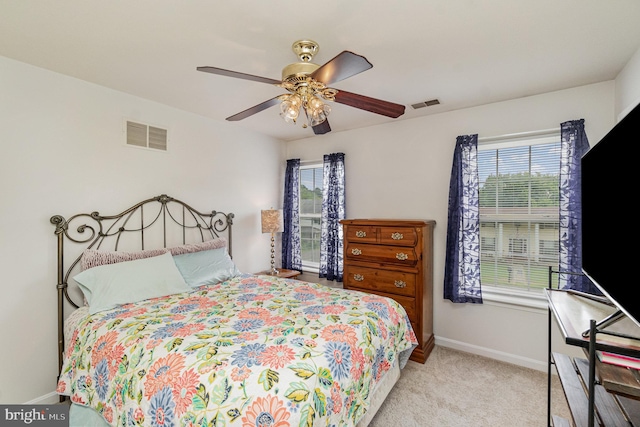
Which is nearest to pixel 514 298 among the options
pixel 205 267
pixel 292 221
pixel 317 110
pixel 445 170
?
pixel 445 170

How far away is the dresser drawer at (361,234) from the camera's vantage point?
3.16 meters

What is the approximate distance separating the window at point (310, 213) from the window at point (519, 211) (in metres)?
2.16

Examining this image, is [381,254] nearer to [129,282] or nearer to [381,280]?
[381,280]

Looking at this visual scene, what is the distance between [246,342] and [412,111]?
2833 mm

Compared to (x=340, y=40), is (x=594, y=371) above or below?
below

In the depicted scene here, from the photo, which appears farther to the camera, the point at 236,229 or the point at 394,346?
the point at 236,229

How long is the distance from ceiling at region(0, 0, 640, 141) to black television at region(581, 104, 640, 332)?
867 millimetres

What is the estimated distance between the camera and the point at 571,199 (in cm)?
249

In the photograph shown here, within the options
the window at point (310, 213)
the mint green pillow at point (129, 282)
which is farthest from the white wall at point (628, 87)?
the mint green pillow at point (129, 282)

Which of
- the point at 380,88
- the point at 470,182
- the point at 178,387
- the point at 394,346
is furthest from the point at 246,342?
the point at 470,182

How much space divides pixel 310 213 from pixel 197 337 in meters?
2.90

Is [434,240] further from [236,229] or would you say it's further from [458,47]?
[236,229]

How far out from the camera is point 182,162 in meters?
3.13

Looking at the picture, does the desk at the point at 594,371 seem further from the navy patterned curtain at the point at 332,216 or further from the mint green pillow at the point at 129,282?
the mint green pillow at the point at 129,282
